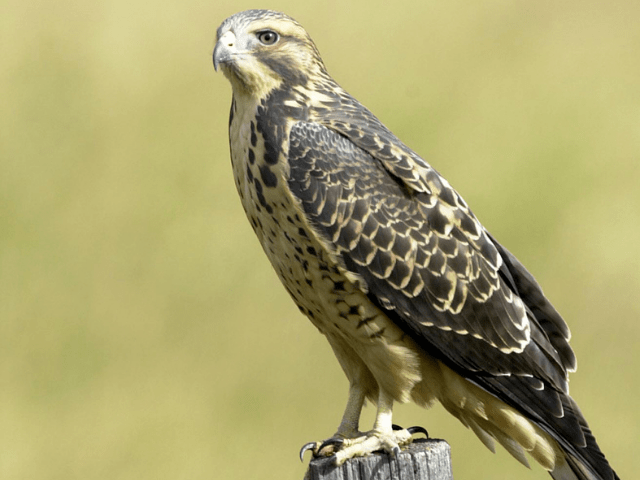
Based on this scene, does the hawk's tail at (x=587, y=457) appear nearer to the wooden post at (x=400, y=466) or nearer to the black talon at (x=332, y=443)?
the wooden post at (x=400, y=466)

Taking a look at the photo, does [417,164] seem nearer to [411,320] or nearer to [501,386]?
[411,320]

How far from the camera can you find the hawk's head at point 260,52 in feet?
12.3

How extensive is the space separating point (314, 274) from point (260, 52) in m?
0.97

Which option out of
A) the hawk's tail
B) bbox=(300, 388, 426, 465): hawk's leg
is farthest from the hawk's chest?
the hawk's tail

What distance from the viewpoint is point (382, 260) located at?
364cm

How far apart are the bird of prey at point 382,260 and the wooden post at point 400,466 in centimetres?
9

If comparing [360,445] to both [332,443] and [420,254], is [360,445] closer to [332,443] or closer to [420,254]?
[332,443]

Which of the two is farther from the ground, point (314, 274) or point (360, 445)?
point (314, 274)

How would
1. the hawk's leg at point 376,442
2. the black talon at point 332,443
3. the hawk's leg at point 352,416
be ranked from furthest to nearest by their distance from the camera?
1. the hawk's leg at point 352,416
2. the black talon at point 332,443
3. the hawk's leg at point 376,442

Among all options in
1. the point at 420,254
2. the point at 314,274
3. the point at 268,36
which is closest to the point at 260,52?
the point at 268,36

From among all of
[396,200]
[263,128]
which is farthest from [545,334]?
[263,128]

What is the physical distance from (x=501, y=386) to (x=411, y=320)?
481 mm

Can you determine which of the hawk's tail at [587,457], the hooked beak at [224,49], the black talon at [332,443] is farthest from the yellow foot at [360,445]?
the hooked beak at [224,49]

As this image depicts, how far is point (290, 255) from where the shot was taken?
366 centimetres
